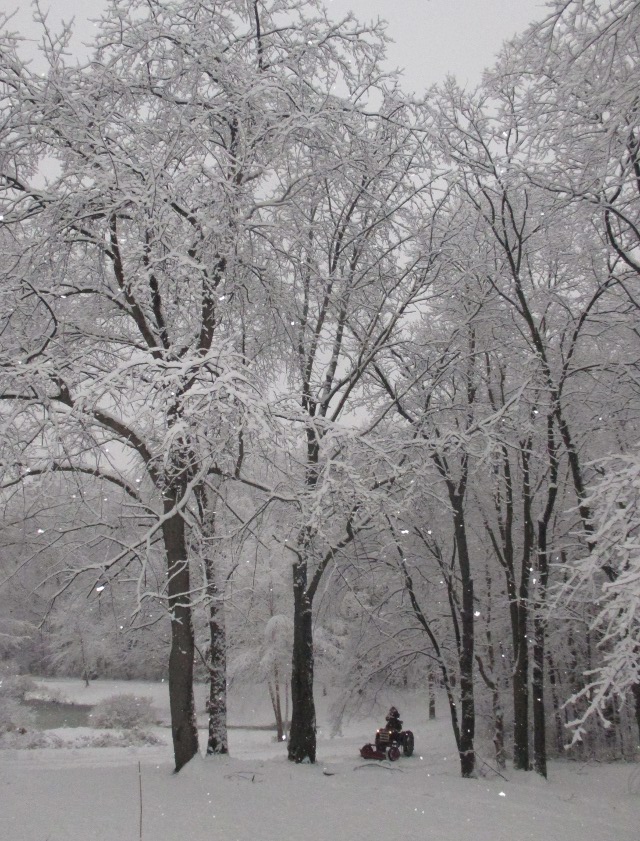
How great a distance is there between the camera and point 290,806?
20.5 ft

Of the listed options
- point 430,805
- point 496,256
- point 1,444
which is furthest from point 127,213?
point 430,805

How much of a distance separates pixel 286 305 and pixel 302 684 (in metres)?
5.71

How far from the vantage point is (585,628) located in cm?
1509

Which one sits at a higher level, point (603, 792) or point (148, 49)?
point (148, 49)

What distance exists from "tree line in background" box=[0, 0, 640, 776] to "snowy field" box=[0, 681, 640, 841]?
2.93 ft

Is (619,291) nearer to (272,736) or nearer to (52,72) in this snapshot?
(52,72)

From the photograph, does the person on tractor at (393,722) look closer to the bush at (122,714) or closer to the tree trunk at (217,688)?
the tree trunk at (217,688)

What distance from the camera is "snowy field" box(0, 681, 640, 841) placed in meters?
5.26

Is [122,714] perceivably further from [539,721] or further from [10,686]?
[539,721]

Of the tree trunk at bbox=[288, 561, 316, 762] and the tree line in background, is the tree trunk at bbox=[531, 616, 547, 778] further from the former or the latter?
the tree trunk at bbox=[288, 561, 316, 762]

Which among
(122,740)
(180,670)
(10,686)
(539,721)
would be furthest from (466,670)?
(10,686)

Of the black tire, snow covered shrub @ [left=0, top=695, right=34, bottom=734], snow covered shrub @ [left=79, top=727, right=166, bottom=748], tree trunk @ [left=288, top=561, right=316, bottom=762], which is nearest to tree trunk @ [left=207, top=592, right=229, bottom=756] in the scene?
tree trunk @ [left=288, top=561, right=316, bottom=762]

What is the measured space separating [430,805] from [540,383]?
6470 millimetres

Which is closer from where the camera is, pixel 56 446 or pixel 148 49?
pixel 56 446
